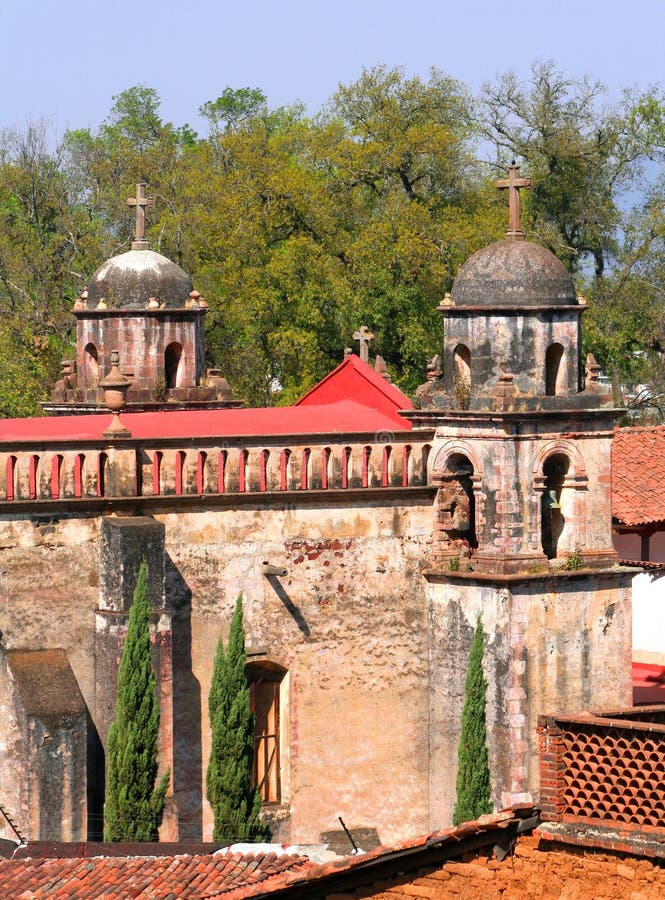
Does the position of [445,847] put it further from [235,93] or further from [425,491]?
[235,93]

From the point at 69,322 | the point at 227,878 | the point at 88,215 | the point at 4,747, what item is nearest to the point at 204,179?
the point at 69,322

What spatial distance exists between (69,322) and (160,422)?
101ft

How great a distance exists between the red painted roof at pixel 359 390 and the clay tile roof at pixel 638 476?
490 centimetres

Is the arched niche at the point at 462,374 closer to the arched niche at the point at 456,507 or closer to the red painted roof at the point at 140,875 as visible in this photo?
the arched niche at the point at 456,507

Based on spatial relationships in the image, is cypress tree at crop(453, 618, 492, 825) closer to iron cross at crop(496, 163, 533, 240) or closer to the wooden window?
the wooden window

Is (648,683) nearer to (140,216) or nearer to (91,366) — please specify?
(91,366)

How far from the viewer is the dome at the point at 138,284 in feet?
137

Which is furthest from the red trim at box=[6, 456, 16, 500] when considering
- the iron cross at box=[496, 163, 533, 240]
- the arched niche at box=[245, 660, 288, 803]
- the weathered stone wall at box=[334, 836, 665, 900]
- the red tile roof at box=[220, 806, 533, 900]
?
the weathered stone wall at box=[334, 836, 665, 900]

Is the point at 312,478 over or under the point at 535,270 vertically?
under

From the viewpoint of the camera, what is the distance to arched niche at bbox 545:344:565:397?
3444 cm

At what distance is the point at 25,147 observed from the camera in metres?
78.8

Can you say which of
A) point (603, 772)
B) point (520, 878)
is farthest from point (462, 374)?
point (520, 878)

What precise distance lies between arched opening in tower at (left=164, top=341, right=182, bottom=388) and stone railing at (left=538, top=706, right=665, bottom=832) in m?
20.6

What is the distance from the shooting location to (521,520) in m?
34.2
